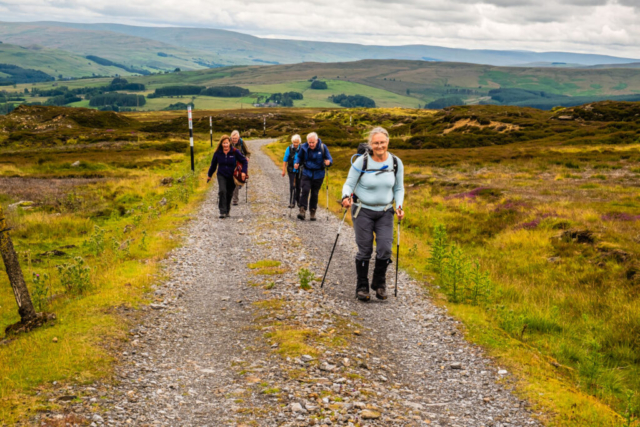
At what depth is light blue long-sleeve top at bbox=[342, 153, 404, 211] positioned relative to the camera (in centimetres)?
892

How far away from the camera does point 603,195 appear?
73.6ft

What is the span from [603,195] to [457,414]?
20.9m

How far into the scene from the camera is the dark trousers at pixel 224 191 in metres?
17.5

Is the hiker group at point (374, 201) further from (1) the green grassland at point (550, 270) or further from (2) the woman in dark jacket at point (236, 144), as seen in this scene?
(2) the woman in dark jacket at point (236, 144)

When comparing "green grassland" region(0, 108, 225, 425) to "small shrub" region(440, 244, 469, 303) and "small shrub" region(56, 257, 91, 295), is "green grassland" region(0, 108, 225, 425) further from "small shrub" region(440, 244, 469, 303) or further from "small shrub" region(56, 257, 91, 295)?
"small shrub" region(440, 244, 469, 303)

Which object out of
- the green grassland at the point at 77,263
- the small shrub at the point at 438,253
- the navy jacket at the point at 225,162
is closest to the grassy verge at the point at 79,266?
the green grassland at the point at 77,263

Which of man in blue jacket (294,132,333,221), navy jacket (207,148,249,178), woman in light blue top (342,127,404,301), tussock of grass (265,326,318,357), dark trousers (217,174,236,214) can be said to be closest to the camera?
tussock of grass (265,326,318,357)

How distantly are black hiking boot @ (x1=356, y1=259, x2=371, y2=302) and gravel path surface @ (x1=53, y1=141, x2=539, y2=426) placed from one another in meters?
0.23

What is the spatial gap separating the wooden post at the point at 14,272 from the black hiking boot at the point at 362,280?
5705 mm

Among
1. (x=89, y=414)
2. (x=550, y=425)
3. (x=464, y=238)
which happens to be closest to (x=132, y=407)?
(x=89, y=414)

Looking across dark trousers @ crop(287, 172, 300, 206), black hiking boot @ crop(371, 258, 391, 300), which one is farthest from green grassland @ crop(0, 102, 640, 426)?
dark trousers @ crop(287, 172, 300, 206)

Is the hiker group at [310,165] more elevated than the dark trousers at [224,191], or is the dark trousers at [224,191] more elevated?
the hiker group at [310,165]

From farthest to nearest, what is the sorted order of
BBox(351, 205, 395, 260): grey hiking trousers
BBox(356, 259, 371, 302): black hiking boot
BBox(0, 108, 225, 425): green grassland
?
BBox(356, 259, 371, 302): black hiking boot < BBox(351, 205, 395, 260): grey hiking trousers < BBox(0, 108, 225, 425): green grassland

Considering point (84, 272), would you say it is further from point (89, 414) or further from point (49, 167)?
point (49, 167)
